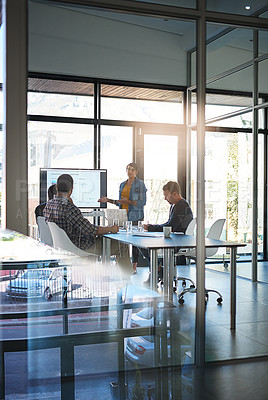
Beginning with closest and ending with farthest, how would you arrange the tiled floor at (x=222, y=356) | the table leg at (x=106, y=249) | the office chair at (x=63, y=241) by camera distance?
the tiled floor at (x=222, y=356) → the office chair at (x=63, y=241) → the table leg at (x=106, y=249)

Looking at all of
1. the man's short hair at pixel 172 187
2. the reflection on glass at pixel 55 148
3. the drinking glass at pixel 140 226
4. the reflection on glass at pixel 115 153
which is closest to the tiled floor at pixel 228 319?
the drinking glass at pixel 140 226

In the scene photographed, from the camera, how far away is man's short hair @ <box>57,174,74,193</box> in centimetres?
332

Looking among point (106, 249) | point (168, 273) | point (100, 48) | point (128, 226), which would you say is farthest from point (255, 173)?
point (100, 48)

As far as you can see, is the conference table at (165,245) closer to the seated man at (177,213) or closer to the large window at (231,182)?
the seated man at (177,213)

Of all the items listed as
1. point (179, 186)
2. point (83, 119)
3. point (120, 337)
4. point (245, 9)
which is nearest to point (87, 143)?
point (83, 119)

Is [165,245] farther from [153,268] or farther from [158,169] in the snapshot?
[158,169]

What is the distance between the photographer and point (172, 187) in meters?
3.65

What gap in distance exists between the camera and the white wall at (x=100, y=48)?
3260 millimetres

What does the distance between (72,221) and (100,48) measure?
1274mm

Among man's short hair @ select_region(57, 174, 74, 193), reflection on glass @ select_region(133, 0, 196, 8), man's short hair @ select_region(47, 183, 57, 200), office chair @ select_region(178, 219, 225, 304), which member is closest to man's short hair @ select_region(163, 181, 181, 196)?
office chair @ select_region(178, 219, 225, 304)

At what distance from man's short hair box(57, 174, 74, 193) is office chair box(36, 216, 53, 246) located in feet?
0.81

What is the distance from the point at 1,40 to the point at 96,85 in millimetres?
719

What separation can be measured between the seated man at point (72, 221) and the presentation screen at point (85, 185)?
4 centimetres

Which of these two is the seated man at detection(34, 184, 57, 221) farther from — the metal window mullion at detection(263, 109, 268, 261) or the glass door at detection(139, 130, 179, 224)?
the metal window mullion at detection(263, 109, 268, 261)
